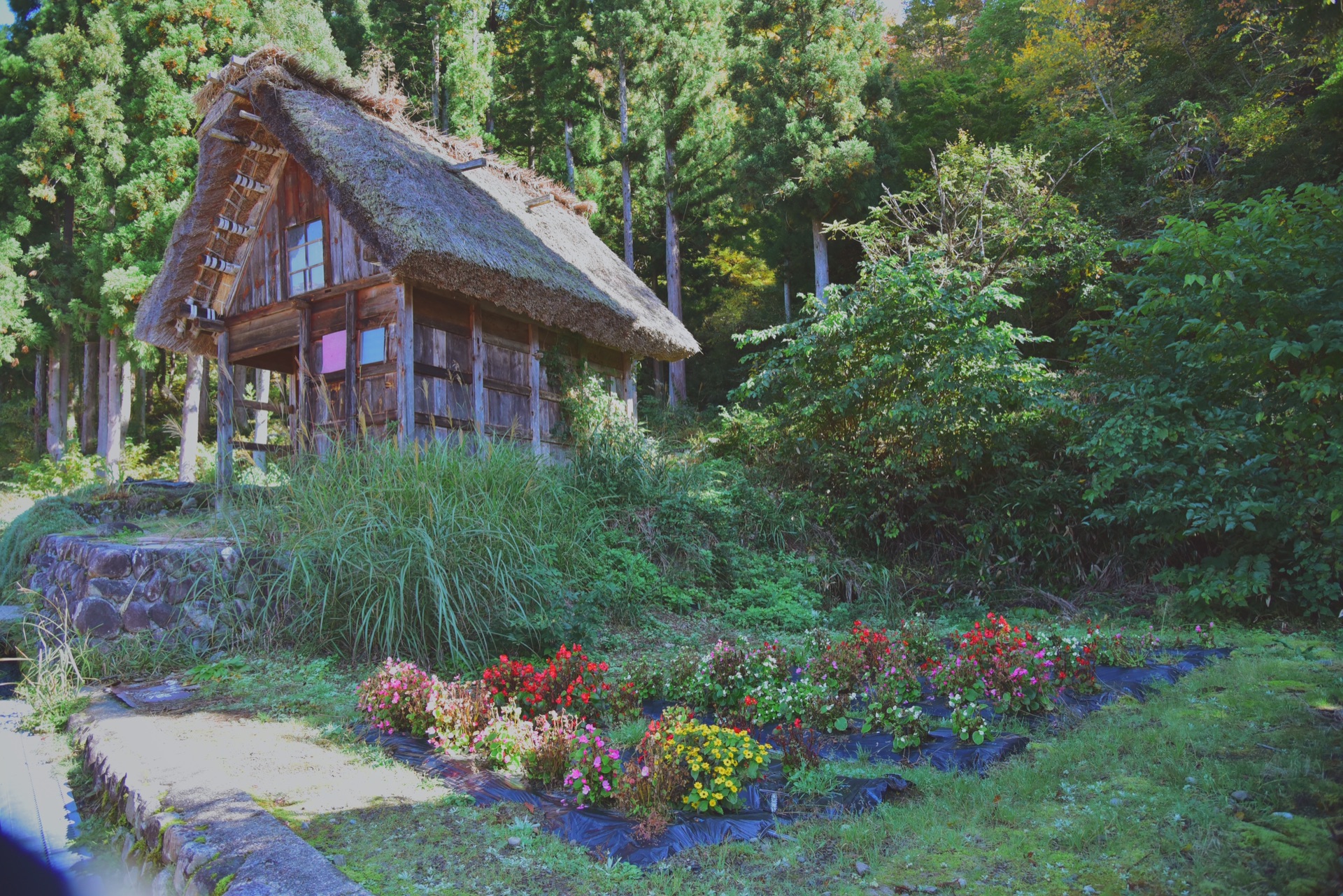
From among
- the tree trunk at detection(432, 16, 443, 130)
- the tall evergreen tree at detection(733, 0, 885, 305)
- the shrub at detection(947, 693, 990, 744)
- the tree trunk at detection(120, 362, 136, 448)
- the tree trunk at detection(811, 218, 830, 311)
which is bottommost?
the shrub at detection(947, 693, 990, 744)

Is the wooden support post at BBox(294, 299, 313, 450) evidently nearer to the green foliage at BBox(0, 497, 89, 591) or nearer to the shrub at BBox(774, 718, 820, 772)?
the green foliage at BBox(0, 497, 89, 591)

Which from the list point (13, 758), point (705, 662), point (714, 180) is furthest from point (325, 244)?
point (714, 180)

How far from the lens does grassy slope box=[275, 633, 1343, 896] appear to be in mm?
2277

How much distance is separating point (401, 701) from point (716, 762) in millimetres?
1707

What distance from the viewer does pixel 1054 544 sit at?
7598 millimetres

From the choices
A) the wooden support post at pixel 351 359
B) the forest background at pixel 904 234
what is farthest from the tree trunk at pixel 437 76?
the wooden support post at pixel 351 359

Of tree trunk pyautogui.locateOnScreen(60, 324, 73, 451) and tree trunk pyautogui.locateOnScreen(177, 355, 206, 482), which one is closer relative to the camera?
tree trunk pyautogui.locateOnScreen(177, 355, 206, 482)

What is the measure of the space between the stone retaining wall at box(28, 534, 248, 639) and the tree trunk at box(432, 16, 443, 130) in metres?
13.5

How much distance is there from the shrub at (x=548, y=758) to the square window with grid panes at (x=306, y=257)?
7.33 meters

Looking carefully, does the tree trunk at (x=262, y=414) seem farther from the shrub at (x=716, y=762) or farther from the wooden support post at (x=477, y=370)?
the shrub at (x=716, y=762)

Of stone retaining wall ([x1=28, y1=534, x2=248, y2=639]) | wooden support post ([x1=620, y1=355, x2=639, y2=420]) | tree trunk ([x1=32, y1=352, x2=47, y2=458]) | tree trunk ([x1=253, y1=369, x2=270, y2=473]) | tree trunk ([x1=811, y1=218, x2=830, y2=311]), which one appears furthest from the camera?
tree trunk ([x1=32, y1=352, x2=47, y2=458])

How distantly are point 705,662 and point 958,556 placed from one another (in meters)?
4.56

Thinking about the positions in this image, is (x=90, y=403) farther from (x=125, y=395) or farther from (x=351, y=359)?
(x=351, y=359)

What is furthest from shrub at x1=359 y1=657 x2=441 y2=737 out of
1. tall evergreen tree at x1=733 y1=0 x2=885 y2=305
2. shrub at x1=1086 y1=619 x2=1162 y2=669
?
tall evergreen tree at x1=733 y1=0 x2=885 y2=305
